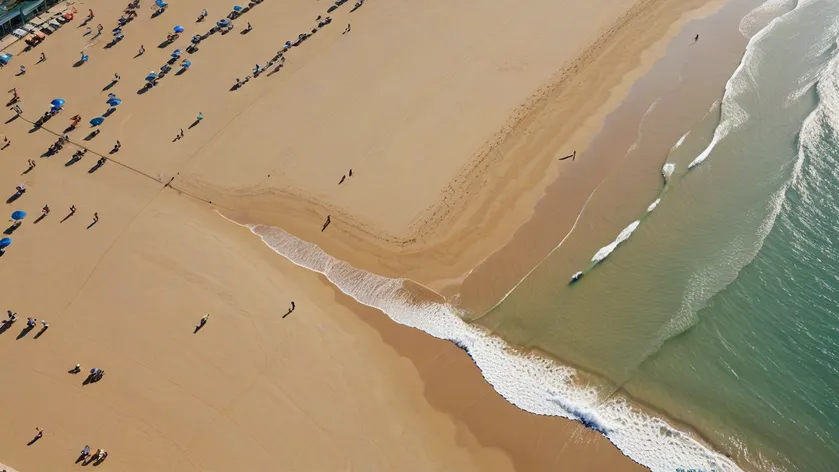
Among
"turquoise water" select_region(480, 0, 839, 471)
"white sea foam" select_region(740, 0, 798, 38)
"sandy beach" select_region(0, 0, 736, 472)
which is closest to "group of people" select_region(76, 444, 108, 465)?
"sandy beach" select_region(0, 0, 736, 472)

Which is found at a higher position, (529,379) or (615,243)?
(615,243)

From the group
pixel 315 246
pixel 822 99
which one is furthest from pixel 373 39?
pixel 822 99

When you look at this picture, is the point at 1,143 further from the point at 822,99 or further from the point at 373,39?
the point at 822,99

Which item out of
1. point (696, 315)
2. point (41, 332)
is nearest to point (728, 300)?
point (696, 315)

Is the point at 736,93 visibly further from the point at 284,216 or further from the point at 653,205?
the point at 284,216

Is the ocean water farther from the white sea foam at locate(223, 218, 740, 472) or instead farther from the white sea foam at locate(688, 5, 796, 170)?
the white sea foam at locate(688, 5, 796, 170)

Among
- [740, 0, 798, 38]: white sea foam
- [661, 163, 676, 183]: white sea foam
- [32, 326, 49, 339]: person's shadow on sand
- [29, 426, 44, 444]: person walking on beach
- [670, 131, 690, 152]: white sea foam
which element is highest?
[740, 0, 798, 38]: white sea foam
